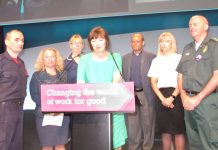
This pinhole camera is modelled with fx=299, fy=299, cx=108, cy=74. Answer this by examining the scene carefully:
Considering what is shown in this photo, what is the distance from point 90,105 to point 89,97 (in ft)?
0.17

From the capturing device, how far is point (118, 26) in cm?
470

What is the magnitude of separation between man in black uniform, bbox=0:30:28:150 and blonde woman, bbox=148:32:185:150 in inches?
58.5

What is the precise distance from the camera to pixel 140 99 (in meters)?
3.65

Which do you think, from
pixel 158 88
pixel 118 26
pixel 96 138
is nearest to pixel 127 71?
pixel 158 88

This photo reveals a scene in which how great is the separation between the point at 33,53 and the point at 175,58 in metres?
2.79

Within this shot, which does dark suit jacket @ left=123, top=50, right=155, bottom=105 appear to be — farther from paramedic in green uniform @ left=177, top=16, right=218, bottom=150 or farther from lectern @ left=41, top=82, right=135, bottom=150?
lectern @ left=41, top=82, right=135, bottom=150

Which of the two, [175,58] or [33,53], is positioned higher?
[33,53]

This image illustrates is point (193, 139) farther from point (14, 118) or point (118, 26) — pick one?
point (118, 26)

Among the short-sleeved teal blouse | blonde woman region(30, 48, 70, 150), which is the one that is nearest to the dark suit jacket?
blonde woman region(30, 48, 70, 150)

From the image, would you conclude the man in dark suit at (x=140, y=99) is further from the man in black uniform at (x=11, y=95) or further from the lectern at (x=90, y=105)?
the lectern at (x=90, y=105)

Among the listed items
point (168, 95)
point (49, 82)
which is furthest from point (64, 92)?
point (168, 95)

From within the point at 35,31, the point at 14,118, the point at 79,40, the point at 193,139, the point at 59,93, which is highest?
the point at 35,31

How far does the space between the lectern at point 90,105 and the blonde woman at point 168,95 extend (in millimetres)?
1391

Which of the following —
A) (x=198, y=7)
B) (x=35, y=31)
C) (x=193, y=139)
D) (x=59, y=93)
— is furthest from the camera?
(x=35, y=31)
